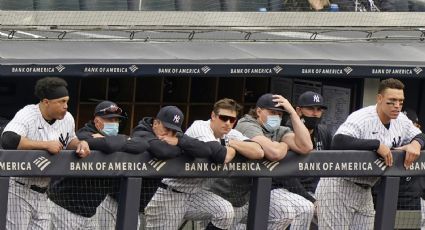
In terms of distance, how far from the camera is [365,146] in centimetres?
927

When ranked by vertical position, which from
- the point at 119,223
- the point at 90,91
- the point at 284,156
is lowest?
the point at 119,223

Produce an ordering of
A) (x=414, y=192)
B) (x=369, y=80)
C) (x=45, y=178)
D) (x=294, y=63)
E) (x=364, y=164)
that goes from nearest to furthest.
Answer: (x=45, y=178)
(x=364, y=164)
(x=414, y=192)
(x=294, y=63)
(x=369, y=80)

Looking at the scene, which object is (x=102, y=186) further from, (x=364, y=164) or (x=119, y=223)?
(x=364, y=164)

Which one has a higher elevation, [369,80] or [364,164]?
[369,80]

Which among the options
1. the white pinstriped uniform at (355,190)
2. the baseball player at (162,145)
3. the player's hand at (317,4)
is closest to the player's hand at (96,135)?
the baseball player at (162,145)

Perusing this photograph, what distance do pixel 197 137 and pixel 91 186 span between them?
2.90ft

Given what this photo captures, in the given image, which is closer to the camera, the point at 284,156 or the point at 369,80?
the point at 284,156

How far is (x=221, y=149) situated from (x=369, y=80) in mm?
8843

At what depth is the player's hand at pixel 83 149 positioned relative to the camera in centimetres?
842

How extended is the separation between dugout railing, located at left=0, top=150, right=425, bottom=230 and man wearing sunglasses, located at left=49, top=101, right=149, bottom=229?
0.21 ft

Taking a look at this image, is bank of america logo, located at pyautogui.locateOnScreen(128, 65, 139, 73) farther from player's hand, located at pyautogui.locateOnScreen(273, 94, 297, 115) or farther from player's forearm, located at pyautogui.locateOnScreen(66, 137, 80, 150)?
A: player's forearm, located at pyautogui.locateOnScreen(66, 137, 80, 150)

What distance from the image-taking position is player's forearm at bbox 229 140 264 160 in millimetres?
8828

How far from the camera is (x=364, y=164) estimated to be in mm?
9211

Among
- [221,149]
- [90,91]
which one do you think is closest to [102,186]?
[221,149]
